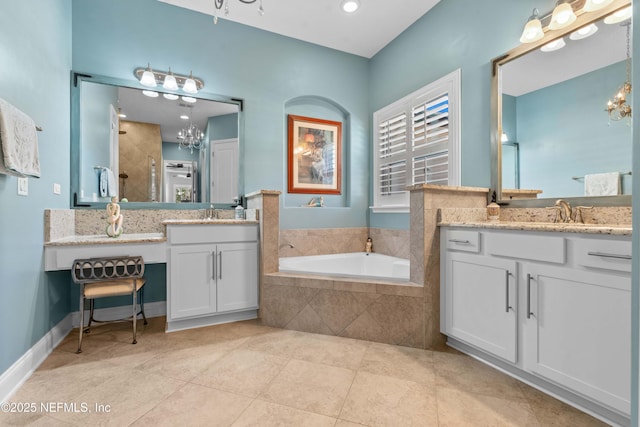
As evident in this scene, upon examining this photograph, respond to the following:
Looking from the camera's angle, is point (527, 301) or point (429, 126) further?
point (429, 126)

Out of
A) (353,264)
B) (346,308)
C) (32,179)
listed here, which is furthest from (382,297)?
(32,179)

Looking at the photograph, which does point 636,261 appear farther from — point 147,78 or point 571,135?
point 147,78

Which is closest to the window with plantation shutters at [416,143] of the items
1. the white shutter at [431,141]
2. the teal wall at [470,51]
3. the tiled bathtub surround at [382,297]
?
the white shutter at [431,141]

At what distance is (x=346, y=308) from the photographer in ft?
7.68

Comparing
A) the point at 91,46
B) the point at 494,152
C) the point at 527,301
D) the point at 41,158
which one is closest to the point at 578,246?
the point at 527,301

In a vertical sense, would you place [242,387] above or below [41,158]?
below

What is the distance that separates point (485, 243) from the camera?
6.14 ft

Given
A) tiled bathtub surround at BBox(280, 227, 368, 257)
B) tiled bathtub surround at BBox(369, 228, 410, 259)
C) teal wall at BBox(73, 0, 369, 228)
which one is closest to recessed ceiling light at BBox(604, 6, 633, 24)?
tiled bathtub surround at BBox(369, 228, 410, 259)

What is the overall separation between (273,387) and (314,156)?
2.64m

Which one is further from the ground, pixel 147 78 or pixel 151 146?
pixel 147 78

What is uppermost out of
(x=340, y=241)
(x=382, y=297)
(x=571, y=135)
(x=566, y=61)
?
(x=566, y=61)

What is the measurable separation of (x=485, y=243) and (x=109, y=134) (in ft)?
10.8

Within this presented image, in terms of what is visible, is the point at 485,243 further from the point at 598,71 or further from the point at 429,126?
the point at 429,126

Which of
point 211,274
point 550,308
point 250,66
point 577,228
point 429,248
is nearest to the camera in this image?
point 577,228
